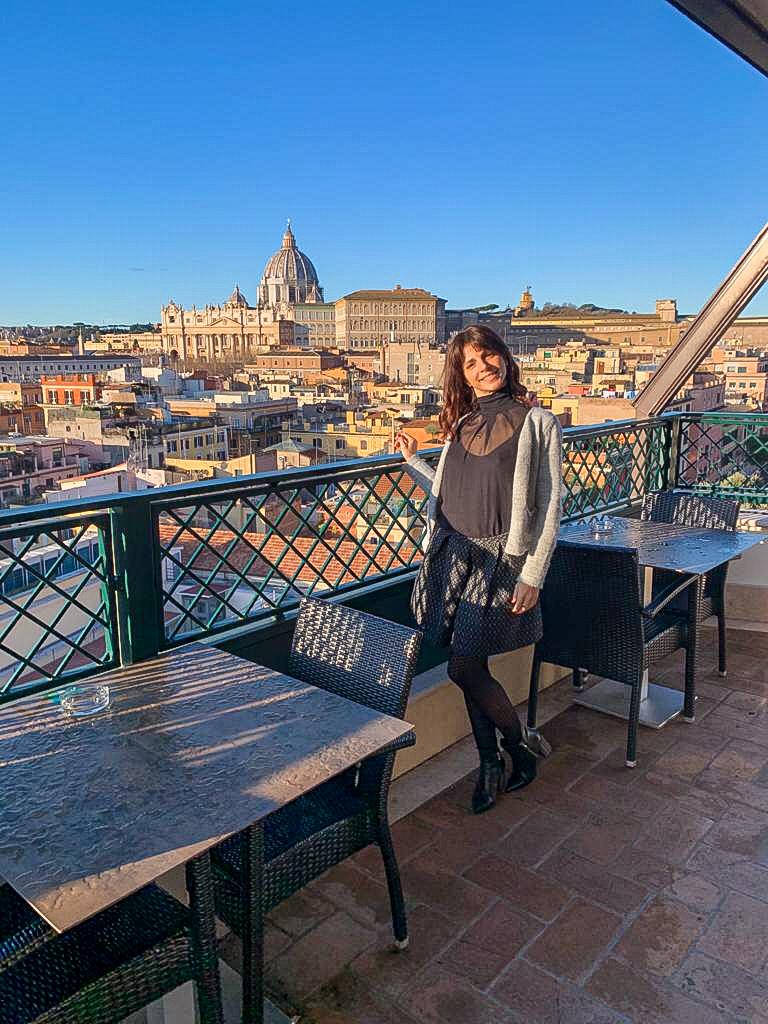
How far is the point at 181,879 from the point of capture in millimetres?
1638

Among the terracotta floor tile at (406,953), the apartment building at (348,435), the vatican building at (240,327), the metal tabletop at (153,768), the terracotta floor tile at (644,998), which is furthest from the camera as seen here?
the vatican building at (240,327)

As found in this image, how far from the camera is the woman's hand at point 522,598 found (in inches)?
73.0

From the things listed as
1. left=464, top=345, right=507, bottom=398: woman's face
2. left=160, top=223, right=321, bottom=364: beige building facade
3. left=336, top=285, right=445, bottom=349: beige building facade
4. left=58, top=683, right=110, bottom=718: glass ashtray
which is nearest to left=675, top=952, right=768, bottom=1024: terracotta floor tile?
left=58, top=683, right=110, bottom=718: glass ashtray

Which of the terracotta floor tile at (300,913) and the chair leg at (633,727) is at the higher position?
the chair leg at (633,727)

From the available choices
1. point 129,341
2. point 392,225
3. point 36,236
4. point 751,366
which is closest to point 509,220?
point 392,225

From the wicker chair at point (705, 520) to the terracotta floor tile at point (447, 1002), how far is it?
5.01 feet

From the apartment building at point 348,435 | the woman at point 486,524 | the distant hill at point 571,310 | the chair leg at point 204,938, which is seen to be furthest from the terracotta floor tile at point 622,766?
the distant hill at point 571,310

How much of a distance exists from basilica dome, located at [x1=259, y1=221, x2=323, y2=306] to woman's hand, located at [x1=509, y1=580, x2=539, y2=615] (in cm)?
10138

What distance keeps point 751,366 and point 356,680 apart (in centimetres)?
3284

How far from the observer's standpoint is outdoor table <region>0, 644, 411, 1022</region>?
0.93m

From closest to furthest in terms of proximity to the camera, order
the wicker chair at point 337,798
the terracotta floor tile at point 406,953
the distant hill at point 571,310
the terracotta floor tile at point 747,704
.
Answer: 1. the wicker chair at point 337,798
2. the terracotta floor tile at point 406,953
3. the terracotta floor tile at point 747,704
4. the distant hill at point 571,310

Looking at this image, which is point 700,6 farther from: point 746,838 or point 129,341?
point 129,341

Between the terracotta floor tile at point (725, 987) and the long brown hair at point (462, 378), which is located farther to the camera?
the long brown hair at point (462, 378)

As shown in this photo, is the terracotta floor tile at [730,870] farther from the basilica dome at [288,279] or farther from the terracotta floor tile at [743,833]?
the basilica dome at [288,279]
